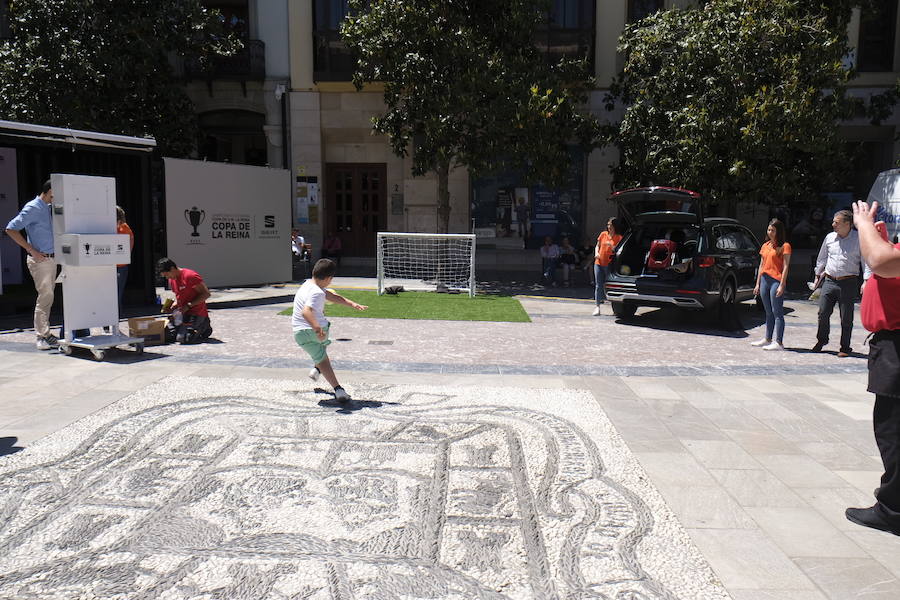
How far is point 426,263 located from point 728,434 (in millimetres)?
11699

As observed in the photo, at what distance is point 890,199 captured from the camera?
14.2 m

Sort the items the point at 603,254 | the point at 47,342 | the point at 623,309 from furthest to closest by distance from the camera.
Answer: the point at 603,254, the point at 623,309, the point at 47,342

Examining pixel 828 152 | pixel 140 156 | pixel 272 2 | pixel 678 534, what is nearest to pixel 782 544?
pixel 678 534

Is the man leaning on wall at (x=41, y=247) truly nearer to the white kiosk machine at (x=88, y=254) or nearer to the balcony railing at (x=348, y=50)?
the white kiosk machine at (x=88, y=254)

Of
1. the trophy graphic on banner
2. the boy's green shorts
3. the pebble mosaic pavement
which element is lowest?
the pebble mosaic pavement

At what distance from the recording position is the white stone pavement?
3576mm

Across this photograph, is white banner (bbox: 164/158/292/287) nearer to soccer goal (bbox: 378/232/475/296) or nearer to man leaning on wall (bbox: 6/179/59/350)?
soccer goal (bbox: 378/232/475/296)

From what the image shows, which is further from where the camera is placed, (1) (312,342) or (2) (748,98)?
(2) (748,98)

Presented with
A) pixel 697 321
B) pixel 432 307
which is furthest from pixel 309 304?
pixel 697 321

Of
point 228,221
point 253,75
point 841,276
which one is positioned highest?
point 253,75

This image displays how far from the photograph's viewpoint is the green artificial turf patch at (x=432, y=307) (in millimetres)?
12406

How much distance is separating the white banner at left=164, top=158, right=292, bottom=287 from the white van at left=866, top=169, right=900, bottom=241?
13.1 meters

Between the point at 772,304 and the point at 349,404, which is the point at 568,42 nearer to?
the point at 772,304

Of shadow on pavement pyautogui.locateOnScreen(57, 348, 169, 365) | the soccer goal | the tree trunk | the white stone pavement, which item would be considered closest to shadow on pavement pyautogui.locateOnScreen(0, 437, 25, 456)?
the white stone pavement
